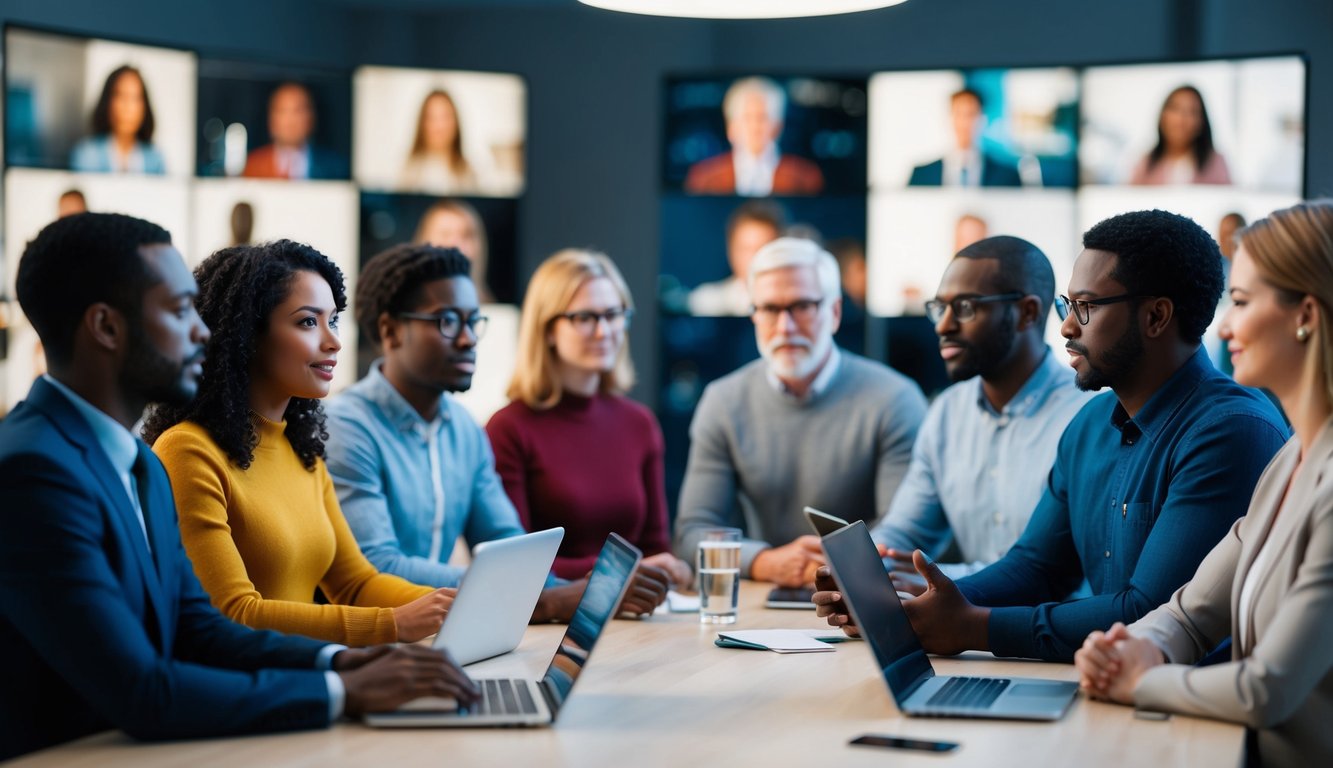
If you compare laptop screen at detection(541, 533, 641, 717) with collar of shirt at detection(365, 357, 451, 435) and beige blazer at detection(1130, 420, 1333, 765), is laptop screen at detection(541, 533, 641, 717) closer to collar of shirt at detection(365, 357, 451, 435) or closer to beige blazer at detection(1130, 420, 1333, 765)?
beige blazer at detection(1130, 420, 1333, 765)

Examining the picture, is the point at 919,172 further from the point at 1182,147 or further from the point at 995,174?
the point at 1182,147

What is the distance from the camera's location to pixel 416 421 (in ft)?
11.0

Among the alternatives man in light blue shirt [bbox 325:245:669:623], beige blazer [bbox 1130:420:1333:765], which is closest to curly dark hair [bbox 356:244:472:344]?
man in light blue shirt [bbox 325:245:669:623]

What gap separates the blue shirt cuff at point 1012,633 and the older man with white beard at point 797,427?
151 cm

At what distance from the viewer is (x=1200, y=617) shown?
85.3 inches

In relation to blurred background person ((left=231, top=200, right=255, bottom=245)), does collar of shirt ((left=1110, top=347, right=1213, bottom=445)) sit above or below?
below

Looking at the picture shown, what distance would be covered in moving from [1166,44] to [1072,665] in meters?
4.23

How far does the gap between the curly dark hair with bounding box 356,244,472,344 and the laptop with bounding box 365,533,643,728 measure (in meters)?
1.33

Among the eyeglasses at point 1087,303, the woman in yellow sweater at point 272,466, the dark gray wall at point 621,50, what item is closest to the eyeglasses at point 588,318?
the woman in yellow sweater at point 272,466

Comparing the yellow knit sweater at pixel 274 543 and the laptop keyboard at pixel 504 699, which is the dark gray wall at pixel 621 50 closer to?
the yellow knit sweater at pixel 274 543

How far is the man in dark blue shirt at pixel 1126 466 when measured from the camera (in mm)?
2340

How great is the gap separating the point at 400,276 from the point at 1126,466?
5.53 feet

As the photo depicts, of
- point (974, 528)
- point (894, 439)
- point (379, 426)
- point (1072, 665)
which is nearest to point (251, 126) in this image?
point (379, 426)

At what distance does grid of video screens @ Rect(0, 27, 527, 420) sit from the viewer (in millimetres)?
4461
